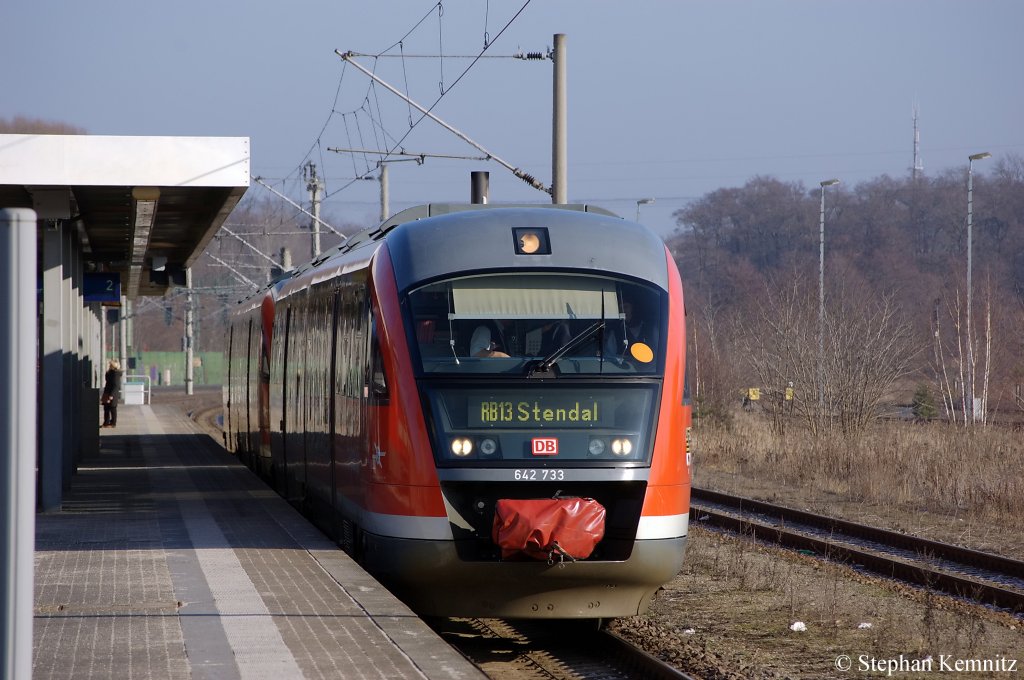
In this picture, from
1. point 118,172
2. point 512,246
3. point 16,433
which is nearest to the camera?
point 16,433

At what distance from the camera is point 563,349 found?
30.7 ft

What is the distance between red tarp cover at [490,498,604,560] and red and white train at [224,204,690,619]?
1cm

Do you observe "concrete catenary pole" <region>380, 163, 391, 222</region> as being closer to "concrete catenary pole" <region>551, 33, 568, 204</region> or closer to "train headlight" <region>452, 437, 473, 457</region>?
"concrete catenary pole" <region>551, 33, 568, 204</region>

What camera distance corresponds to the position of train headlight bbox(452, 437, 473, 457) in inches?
356

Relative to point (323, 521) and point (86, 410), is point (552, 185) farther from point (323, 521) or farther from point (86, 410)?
point (86, 410)

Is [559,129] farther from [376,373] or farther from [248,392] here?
[376,373]

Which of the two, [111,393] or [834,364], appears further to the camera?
[111,393]

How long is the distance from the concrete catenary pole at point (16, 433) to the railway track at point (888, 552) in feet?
29.4

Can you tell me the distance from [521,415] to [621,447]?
0.71 meters

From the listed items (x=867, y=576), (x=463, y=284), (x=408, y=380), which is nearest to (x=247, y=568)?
(x=408, y=380)

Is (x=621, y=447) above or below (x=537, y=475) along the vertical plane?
above

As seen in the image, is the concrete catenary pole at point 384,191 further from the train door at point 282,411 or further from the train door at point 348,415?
the train door at point 348,415

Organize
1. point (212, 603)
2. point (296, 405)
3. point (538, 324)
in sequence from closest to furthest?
1. point (212, 603)
2. point (538, 324)
3. point (296, 405)

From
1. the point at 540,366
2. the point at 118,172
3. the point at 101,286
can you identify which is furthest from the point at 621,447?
the point at 101,286
